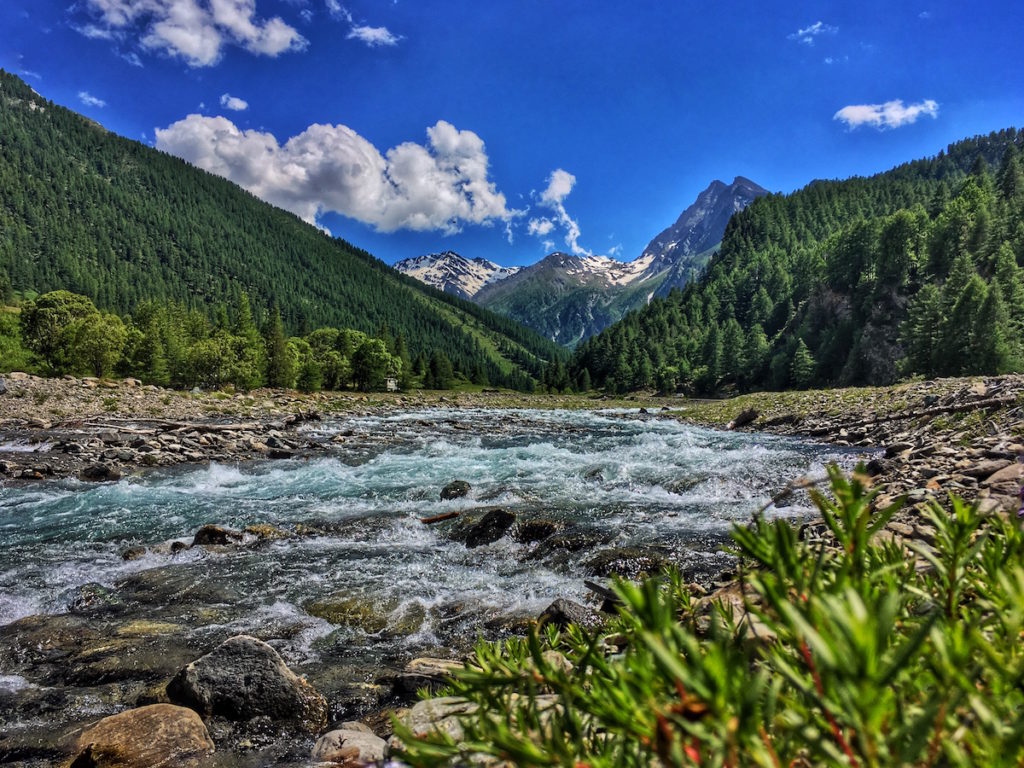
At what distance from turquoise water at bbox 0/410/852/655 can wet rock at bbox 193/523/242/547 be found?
492 mm

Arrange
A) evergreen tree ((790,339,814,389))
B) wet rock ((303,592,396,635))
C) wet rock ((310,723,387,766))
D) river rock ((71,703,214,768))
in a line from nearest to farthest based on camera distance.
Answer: wet rock ((310,723,387,766))
river rock ((71,703,214,768))
wet rock ((303,592,396,635))
evergreen tree ((790,339,814,389))

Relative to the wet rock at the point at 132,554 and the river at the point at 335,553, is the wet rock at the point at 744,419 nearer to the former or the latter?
the river at the point at 335,553

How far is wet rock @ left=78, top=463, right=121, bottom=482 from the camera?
48.1 ft

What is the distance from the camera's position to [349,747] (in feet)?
10.8

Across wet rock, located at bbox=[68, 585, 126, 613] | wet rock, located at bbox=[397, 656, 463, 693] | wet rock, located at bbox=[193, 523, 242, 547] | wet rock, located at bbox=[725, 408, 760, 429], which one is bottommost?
wet rock, located at bbox=[68, 585, 126, 613]

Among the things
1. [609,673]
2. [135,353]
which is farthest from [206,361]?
[609,673]

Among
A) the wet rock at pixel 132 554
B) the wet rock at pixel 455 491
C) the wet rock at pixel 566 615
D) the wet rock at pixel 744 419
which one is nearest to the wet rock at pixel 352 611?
the wet rock at pixel 566 615

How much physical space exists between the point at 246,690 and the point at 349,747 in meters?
1.69

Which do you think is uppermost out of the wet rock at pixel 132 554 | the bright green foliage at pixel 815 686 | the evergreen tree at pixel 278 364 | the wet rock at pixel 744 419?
the evergreen tree at pixel 278 364

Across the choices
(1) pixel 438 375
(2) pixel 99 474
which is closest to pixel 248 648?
(2) pixel 99 474

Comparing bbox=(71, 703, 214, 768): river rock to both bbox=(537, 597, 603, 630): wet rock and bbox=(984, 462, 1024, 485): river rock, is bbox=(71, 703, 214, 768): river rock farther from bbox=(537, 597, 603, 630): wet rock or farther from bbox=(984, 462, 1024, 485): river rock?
bbox=(984, 462, 1024, 485): river rock

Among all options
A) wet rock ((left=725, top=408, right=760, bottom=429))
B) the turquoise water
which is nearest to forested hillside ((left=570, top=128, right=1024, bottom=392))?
wet rock ((left=725, top=408, right=760, bottom=429))

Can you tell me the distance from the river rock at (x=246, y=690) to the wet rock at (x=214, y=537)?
17.2ft

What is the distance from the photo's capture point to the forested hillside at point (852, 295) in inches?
1773
